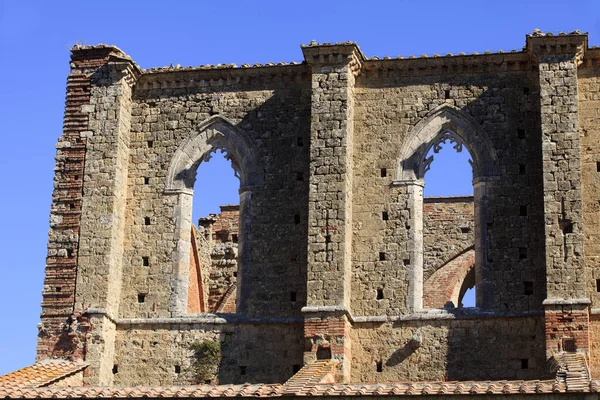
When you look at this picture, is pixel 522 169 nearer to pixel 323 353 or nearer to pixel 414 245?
pixel 414 245

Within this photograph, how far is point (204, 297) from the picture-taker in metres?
30.0

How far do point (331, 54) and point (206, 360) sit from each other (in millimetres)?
5958

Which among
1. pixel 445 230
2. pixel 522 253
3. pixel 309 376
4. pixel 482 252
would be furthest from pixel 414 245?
pixel 445 230

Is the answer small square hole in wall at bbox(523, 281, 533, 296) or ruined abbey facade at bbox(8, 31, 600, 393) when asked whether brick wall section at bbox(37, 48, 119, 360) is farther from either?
small square hole in wall at bbox(523, 281, 533, 296)

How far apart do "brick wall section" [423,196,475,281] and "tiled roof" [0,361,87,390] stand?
10259 millimetres

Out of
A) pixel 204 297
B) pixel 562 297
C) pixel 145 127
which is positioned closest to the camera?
pixel 562 297

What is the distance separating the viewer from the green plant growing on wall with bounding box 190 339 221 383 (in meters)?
24.7

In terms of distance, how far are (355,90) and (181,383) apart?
6251 mm

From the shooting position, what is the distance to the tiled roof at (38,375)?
2279 cm

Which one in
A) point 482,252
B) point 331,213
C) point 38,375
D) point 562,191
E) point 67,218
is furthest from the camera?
point 67,218

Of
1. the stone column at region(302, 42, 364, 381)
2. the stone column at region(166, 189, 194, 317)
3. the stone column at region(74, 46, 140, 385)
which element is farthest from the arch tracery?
the stone column at region(74, 46, 140, 385)

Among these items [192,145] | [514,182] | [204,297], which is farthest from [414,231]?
[204,297]

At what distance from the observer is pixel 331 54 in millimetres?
25484

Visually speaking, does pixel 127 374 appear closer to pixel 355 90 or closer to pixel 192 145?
pixel 192 145
